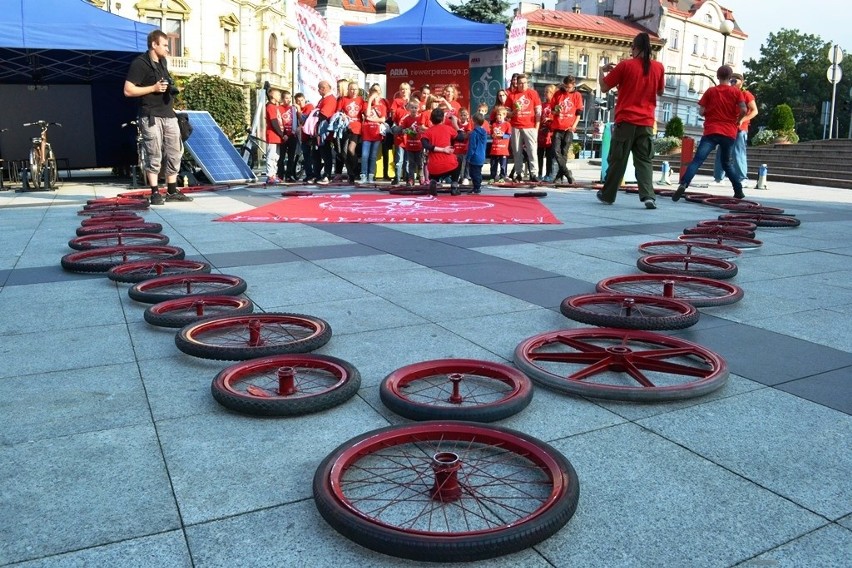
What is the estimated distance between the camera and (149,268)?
598 centimetres

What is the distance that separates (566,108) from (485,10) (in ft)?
93.8

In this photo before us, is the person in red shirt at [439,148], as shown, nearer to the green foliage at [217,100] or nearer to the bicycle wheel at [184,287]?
the bicycle wheel at [184,287]

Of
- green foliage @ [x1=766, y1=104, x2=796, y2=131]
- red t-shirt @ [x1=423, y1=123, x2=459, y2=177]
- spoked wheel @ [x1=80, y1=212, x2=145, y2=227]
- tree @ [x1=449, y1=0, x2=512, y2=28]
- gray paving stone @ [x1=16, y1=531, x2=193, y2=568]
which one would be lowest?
gray paving stone @ [x1=16, y1=531, x2=193, y2=568]

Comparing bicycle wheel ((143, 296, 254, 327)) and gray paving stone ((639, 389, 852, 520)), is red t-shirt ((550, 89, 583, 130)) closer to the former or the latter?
bicycle wheel ((143, 296, 254, 327))

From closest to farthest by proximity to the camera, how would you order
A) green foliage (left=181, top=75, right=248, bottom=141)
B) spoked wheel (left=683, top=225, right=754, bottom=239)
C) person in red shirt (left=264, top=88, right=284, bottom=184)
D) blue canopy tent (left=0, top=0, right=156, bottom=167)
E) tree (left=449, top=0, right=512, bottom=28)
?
spoked wheel (left=683, top=225, right=754, bottom=239) → blue canopy tent (left=0, top=0, right=156, bottom=167) → person in red shirt (left=264, top=88, right=284, bottom=184) → green foliage (left=181, top=75, right=248, bottom=141) → tree (left=449, top=0, right=512, bottom=28)

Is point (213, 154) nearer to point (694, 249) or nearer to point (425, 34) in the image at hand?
point (425, 34)

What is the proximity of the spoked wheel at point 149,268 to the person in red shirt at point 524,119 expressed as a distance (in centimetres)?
1087

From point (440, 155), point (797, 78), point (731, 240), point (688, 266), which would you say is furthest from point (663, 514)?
point (797, 78)

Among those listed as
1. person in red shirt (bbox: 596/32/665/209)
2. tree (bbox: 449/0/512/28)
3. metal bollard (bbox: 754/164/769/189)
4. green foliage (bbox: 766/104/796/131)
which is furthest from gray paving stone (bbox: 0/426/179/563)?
tree (bbox: 449/0/512/28)

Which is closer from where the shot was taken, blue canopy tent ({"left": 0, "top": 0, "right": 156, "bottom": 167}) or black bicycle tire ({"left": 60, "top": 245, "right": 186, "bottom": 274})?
black bicycle tire ({"left": 60, "top": 245, "right": 186, "bottom": 274})

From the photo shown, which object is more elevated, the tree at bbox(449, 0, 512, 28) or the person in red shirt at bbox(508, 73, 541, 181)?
the tree at bbox(449, 0, 512, 28)

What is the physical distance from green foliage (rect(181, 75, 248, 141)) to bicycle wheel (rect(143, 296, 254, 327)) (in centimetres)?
3160

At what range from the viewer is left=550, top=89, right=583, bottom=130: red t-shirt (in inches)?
601

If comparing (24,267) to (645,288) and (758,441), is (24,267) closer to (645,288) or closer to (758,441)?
(645,288)
